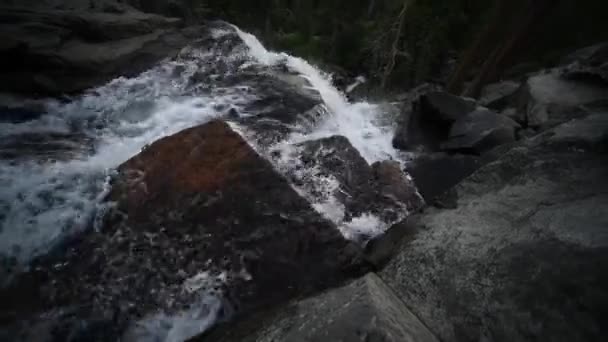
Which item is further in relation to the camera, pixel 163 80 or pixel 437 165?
pixel 163 80

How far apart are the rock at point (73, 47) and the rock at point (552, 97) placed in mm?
9562

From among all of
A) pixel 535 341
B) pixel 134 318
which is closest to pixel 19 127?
pixel 134 318

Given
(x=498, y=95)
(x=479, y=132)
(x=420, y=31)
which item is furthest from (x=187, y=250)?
(x=420, y=31)

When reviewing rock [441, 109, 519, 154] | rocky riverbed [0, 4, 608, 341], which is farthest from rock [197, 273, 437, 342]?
rock [441, 109, 519, 154]

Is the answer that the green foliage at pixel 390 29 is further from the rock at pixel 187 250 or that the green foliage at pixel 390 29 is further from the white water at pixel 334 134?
Answer: the rock at pixel 187 250

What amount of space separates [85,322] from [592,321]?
4161 millimetres

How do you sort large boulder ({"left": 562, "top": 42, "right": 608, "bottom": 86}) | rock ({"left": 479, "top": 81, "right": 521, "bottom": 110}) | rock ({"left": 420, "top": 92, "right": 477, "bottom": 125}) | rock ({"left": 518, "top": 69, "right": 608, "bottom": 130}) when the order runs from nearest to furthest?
rock ({"left": 518, "top": 69, "right": 608, "bottom": 130})
rock ({"left": 420, "top": 92, "right": 477, "bottom": 125})
large boulder ({"left": 562, "top": 42, "right": 608, "bottom": 86})
rock ({"left": 479, "top": 81, "right": 521, "bottom": 110})

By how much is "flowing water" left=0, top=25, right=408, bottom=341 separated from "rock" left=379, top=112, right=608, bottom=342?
147 cm

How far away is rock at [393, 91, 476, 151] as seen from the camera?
772 centimetres

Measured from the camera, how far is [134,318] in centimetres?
345

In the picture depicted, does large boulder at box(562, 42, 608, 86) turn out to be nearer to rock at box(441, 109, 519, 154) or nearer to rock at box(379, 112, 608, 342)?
rock at box(441, 109, 519, 154)

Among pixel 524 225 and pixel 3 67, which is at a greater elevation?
pixel 3 67

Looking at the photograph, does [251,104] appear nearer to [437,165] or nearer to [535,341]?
[437,165]

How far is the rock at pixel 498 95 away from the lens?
31.9 ft
